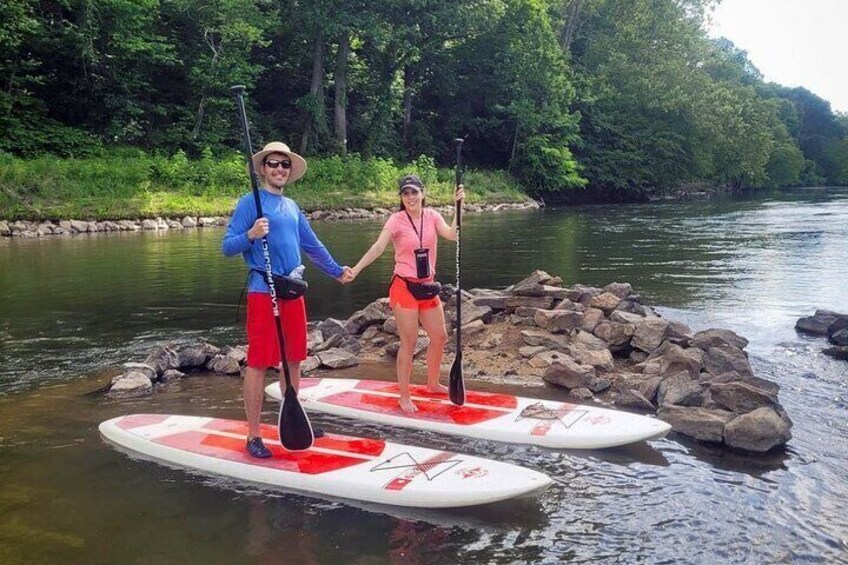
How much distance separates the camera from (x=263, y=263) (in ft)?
17.5

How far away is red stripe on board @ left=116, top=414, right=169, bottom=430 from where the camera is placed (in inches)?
243

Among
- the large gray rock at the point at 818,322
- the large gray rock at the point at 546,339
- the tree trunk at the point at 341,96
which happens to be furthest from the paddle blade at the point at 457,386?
the tree trunk at the point at 341,96

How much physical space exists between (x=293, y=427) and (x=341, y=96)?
36464 millimetres

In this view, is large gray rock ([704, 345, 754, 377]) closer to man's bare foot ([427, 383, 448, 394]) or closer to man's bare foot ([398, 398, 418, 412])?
man's bare foot ([427, 383, 448, 394])

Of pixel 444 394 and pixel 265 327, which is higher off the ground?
pixel 265 327

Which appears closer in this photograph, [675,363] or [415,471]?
[415,471]

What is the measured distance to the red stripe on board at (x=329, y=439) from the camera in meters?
5.61

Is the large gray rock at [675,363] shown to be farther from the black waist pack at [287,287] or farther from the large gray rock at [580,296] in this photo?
the black waist pack at [287,287]

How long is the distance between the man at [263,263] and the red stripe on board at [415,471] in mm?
1134

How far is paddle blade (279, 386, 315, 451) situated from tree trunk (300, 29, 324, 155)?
34.3 metres

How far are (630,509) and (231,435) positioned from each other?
3.23 metres

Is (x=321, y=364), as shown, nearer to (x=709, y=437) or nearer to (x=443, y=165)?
(x=709, y=437)

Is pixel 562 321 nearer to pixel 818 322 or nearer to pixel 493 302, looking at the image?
pixel 493 302

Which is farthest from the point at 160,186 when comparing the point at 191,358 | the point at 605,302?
the point at 605,302
